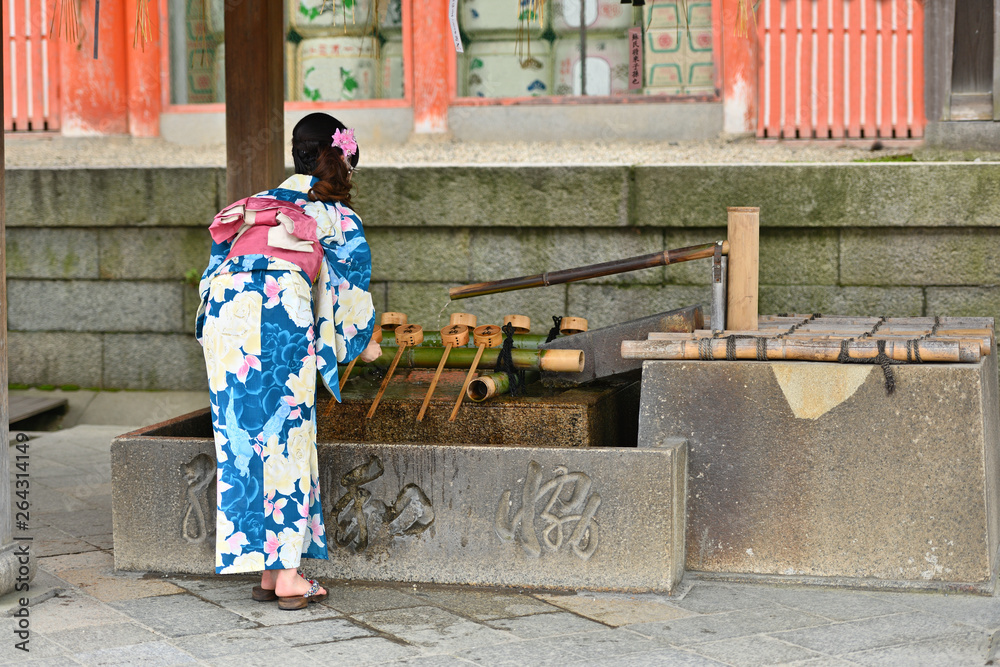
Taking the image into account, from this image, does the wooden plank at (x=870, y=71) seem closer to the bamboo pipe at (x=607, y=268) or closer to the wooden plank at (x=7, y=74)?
the bamboo pipe at (x=607, y=268)

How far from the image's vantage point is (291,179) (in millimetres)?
3812

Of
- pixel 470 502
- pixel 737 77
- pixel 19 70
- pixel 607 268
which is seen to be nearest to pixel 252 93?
pixel 607 268

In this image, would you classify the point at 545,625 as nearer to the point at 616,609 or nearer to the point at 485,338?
the point at 616,609

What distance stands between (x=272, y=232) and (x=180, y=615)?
130cm

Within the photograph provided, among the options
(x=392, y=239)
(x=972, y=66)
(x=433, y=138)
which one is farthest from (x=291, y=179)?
(x=972, y=66)

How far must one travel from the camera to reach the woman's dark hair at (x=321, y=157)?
3773mm

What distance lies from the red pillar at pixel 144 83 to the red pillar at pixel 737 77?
4010 millimetres

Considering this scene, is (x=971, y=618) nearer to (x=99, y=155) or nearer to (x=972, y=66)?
(x=972, y=66)

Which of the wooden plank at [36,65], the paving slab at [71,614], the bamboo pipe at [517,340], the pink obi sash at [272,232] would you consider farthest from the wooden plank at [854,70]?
the wooden plank at [36,65]

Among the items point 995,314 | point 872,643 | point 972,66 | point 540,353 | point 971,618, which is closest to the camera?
point 872,643

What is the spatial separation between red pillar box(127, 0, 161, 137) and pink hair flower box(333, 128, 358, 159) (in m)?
4.60

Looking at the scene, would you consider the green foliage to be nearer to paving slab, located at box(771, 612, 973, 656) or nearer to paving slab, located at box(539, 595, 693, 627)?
paving slab, located at box(771, 612, 973, 656)

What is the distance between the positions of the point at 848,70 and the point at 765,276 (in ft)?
4.84

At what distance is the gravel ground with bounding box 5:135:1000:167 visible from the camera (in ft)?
23.1
